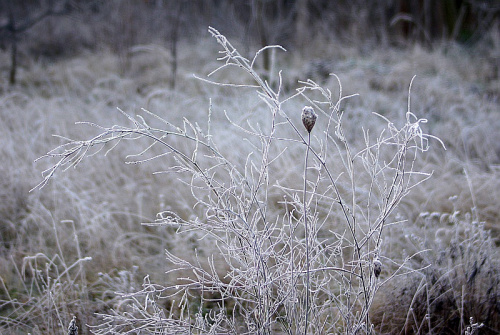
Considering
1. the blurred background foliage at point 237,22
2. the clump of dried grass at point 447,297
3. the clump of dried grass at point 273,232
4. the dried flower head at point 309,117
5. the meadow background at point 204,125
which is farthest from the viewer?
the blurred background foliage at point 237,22

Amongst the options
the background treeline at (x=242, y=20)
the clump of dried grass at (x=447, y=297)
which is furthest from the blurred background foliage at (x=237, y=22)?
the clump of dried grass at (x=447, y=297)

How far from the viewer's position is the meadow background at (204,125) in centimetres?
181

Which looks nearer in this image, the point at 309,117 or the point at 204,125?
the point at 309,117

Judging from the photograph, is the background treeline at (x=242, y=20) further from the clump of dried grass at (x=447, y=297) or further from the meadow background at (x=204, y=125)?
the clump of dried grass at (x=447, y=297)

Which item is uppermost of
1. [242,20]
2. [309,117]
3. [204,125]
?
[309,117]

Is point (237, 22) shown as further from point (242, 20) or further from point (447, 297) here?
point (447, 297)

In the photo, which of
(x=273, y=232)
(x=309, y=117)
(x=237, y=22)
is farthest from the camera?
(x=237, y=22)

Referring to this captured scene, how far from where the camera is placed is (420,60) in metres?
5.94

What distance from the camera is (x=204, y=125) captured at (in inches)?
164

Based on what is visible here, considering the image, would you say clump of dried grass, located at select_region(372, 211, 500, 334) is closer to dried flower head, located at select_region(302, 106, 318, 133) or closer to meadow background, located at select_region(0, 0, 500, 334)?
meadow background, located at select_region(0, 0, 500, 334)

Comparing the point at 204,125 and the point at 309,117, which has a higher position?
the point at 309,117

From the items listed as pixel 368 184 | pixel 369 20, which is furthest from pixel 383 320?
pixel 369 20

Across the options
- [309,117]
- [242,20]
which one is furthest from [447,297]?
[242,20]

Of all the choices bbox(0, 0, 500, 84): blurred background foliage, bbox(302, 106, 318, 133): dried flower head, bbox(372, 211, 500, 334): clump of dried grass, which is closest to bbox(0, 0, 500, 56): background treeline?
bbox(0, 0, 500, 84): blurred background foliage
